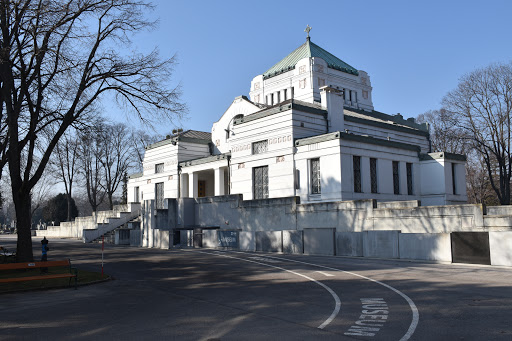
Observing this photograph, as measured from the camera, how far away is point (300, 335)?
26.7ft

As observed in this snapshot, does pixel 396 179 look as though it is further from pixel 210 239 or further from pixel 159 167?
pixel 159 167

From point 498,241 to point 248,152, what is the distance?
2349 centimetres

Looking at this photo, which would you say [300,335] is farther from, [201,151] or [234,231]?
[201,151]

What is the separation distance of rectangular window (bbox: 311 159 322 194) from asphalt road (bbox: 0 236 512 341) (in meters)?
15.9

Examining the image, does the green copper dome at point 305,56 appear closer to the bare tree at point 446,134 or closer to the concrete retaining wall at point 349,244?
the bare tree at point 446,134

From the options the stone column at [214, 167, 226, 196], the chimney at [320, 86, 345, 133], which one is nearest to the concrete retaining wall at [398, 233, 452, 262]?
the chimney at [320, 86, 345, 133]

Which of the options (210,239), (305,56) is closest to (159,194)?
(210,239)

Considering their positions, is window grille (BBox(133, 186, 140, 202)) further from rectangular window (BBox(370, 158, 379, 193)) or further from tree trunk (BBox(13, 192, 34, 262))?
tree trunk (BBox(13, 192, 34, 262))

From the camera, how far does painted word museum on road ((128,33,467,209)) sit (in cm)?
3400

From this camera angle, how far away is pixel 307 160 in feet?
114

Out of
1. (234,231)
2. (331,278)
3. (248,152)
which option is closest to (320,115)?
(248,152)

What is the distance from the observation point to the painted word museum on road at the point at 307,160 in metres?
34.0

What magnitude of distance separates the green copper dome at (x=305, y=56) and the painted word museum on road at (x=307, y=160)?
6.23 m

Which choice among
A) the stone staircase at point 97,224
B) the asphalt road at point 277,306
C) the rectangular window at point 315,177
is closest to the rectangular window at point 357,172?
the rectangular window at point 315,177
